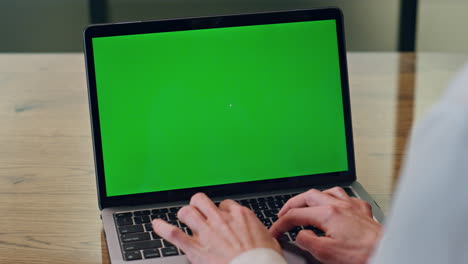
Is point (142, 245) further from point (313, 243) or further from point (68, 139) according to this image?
point (68, 139)

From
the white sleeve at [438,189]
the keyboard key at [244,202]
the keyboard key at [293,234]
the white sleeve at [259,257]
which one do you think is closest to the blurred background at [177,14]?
the keyboard key at [244,202]

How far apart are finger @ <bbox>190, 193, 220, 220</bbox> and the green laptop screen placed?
5.4 inches

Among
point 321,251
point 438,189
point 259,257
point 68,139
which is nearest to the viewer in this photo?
point 438,189

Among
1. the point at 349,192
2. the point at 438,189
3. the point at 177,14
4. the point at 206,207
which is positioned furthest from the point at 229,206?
the point at 177,14

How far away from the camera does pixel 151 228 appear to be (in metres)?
0.93

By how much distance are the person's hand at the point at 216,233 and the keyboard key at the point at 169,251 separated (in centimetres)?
3

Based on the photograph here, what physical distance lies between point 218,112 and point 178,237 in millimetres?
265

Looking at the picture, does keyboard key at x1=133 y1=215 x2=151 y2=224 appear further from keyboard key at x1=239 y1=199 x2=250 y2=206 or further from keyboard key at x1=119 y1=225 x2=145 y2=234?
keyboard key at x1=239 y1=199 x2=250 y2=206

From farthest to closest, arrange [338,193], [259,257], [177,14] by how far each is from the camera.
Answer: [177,14], [338,193], [259,257]

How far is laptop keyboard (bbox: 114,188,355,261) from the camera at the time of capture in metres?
0.87

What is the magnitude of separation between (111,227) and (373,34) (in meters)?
2.57

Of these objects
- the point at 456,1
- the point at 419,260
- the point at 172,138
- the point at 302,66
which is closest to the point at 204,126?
the point at 172,138

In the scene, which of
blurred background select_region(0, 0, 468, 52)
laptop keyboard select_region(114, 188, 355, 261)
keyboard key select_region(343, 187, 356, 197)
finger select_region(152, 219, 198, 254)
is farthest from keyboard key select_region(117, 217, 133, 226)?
blurred background select_region(0, 0, 468, 52)

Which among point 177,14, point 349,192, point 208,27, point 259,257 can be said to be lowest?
point 177,14
